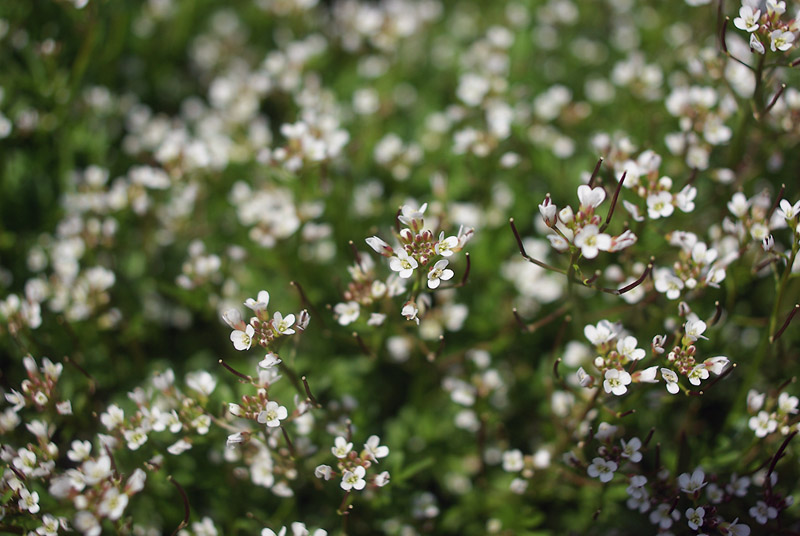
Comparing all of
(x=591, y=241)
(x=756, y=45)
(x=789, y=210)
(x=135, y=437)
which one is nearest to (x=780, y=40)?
(x=756, y=45)

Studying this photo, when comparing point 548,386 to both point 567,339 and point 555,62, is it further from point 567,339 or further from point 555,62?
point 555,62

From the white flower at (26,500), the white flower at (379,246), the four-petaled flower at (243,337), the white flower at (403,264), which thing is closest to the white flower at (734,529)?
the white flower at (403,264)

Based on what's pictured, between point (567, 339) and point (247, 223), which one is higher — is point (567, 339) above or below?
below

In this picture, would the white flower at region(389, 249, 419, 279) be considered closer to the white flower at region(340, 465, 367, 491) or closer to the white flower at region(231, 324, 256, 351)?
the white flower at region(231, 324, 256, 351)

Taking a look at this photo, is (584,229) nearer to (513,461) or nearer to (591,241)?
(591,241)

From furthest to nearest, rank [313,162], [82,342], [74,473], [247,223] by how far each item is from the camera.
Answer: [247,223] < [82,342] < [313,162] < [74,473]

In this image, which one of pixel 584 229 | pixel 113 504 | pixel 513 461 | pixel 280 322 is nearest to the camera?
pixel 584 229

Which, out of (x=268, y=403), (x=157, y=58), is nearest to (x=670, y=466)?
(x=268, y=403)
